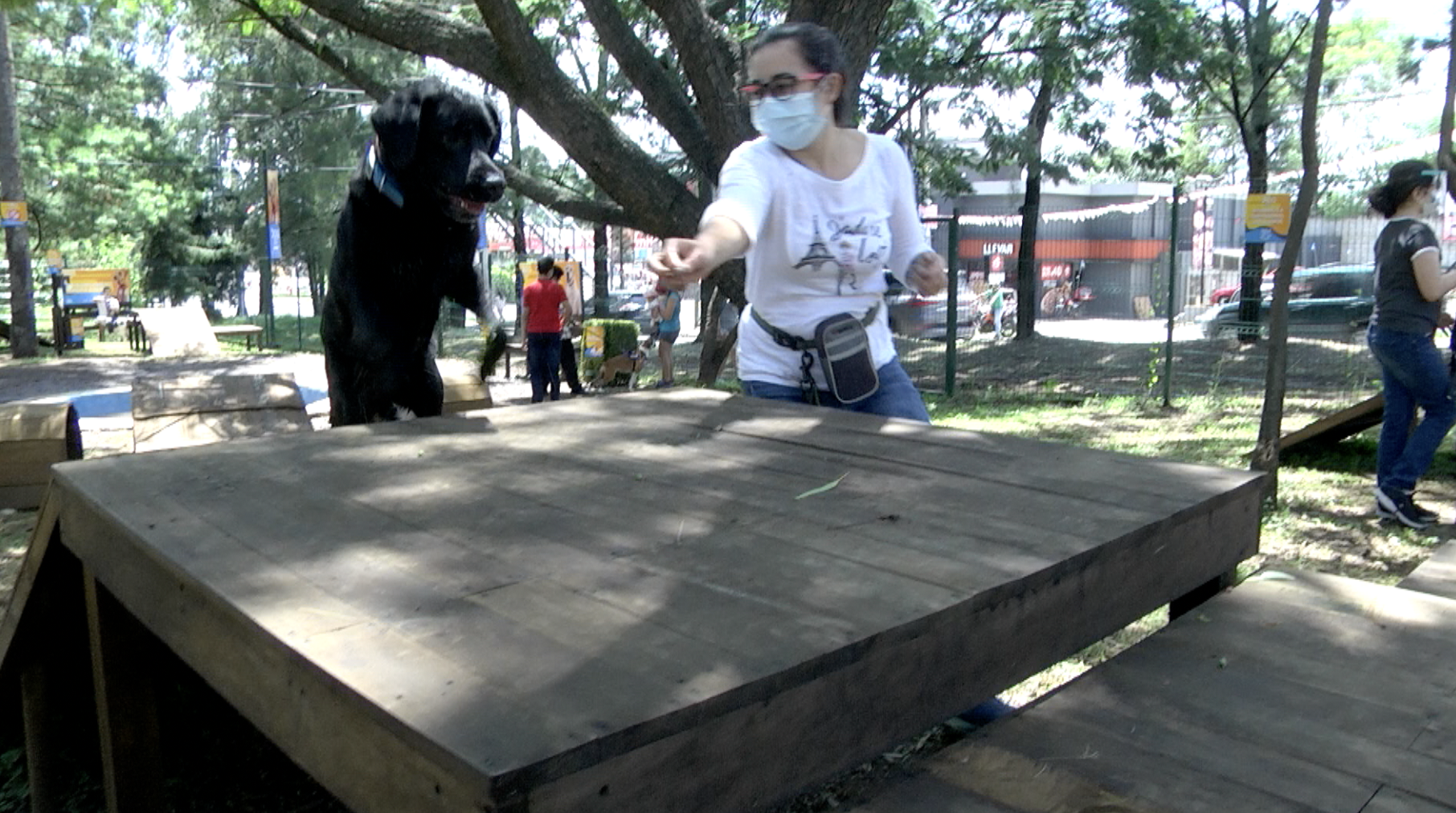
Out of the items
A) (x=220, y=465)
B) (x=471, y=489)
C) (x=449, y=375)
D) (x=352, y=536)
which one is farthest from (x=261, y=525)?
(x=449, y=375)

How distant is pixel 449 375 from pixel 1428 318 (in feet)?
16.3

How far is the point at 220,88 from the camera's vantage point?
1427 inches

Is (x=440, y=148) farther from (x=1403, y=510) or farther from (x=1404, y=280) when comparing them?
(x=1403, y=510)

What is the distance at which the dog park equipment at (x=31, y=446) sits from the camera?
622 centimetres

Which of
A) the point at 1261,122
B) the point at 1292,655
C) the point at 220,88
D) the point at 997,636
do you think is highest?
the point at 220,88

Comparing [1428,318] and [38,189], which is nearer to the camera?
[1428,318]

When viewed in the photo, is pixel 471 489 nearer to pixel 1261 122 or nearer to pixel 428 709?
pixel 428 709

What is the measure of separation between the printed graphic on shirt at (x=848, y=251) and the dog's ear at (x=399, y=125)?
46.0 inches

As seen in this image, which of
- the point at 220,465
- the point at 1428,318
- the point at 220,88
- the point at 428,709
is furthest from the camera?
the point at 220,88

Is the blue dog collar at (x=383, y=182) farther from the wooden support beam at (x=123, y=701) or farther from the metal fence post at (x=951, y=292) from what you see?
the metal fence post at (x=951, y=292)

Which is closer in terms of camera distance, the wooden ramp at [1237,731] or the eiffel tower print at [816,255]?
the wooden ramp at [1237,731]

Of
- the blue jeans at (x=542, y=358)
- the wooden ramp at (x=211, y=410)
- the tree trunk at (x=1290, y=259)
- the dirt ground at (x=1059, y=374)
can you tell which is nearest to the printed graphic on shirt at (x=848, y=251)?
the tree trunk at (x=1290, y=259)

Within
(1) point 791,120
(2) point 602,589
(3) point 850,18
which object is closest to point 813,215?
(1) point 791,120

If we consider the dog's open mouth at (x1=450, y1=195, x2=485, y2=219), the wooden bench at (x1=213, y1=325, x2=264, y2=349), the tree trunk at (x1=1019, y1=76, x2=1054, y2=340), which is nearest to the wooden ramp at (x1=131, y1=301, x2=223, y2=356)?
the wooden bench at (x1=213, y1=325, x2=264, y2=349)
